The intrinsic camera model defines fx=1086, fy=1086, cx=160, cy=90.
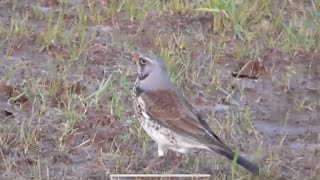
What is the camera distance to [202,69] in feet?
27.2

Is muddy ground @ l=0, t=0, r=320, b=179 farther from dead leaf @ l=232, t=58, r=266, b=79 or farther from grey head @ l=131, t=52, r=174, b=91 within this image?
grey head @ l=131, t=52, r=174, b=91

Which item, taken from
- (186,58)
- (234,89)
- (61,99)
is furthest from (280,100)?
(61,99)

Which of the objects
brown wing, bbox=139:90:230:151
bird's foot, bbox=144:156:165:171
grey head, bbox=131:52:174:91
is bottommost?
bird's foot, bbox=144:156:165:171

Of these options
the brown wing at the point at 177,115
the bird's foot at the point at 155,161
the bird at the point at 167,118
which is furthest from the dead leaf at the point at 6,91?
the bird's foot at the point at 155,161

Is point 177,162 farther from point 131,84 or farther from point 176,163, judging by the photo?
point 131,84

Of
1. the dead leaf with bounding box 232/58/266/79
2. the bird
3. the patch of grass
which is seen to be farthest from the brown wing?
the patch of grass

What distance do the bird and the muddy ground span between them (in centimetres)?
21

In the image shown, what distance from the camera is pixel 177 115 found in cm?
659

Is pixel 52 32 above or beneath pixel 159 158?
above

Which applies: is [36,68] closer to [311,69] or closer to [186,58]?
[186,58]

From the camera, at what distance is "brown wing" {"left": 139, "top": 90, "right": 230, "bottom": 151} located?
636cm

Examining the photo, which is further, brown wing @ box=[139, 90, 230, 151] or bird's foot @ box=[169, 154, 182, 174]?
bird's foot @ box=[169, 154, 182, 174]

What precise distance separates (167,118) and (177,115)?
0.07 meters

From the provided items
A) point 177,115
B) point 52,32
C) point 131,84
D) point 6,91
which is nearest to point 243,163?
point 177,115
